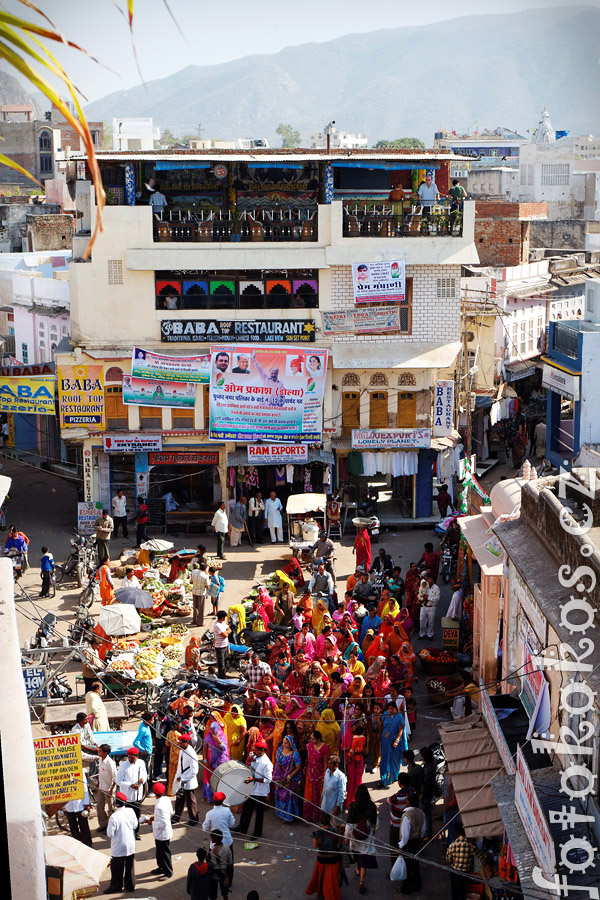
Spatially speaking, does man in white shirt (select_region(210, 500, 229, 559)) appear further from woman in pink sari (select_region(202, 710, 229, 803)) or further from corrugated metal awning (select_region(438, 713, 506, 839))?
corrugated metal awning (select_region(438, 713, 506, 839))

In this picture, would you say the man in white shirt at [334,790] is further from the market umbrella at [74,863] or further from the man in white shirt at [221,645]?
the man in white shirt at [221,645]

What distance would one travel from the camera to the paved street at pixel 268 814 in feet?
42.4

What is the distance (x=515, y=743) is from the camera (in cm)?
1184

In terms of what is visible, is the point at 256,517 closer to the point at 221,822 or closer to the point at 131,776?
the point at 131,776

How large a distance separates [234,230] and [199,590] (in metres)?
9.55

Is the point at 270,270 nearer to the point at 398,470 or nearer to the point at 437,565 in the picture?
the point at 398,470

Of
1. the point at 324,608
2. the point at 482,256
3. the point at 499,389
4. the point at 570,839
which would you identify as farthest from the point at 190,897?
the point at 482,256

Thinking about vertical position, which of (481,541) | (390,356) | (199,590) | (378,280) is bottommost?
(199,590)

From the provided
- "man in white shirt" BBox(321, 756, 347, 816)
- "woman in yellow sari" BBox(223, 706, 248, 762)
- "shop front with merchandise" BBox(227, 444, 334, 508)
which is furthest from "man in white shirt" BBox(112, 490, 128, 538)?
"man in white shirt" BBox(321, 756, 347, 816)

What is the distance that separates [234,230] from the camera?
2683 centimetres

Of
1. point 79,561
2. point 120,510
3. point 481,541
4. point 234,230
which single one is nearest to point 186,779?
point 481,541

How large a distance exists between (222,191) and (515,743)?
63.4 ft

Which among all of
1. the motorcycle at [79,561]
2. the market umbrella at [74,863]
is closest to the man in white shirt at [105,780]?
the market umbrella at [74,863]

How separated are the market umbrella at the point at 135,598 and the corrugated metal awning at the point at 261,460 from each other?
24.7 ft
